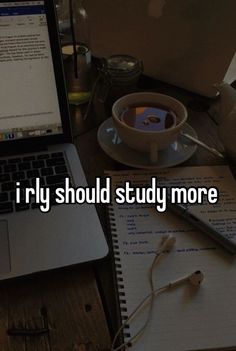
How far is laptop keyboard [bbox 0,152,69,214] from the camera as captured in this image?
1.74 feet

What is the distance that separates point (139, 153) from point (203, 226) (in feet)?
0.59

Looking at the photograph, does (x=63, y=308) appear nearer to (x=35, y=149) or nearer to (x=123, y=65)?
(x=35, y=149)

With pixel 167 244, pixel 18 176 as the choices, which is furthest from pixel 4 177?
pixel 167 244

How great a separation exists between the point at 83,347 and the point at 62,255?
0.36 ft

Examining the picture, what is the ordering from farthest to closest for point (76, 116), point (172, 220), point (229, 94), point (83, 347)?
point (76, 116) < point (229, 94) < point (172, 220) < point (83, 347)

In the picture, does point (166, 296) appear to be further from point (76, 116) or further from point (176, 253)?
point (76, 116)

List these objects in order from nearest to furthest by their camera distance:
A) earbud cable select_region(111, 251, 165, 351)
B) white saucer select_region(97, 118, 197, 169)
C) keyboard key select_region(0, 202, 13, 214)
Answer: earbud cable select_region(111, 251, 165, 351) < keyboard key select_region(0, 202, 13, 214) < white saucer select_region(97, 118, 197, 169)

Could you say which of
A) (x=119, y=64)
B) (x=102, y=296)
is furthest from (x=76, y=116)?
(x=102, y=296)

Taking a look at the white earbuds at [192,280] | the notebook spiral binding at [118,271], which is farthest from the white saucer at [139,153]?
the white earbuds at [192,280]

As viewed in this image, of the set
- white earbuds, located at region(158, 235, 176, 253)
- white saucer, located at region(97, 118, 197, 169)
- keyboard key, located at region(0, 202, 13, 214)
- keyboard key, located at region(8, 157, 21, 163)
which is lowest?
white earbuds, located at region(158, 235, 176, 253)

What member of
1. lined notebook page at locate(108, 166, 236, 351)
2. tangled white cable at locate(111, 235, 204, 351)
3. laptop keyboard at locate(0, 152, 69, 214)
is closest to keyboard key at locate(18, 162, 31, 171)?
laptop keyboard at locate(0, 152, 69, 214)

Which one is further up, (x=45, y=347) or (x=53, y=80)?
(x=53, y=80)

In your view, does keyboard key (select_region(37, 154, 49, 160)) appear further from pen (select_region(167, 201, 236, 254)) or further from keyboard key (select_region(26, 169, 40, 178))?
pen (select_region(167, 201, 236, 254))

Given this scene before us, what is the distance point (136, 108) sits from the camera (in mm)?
662
